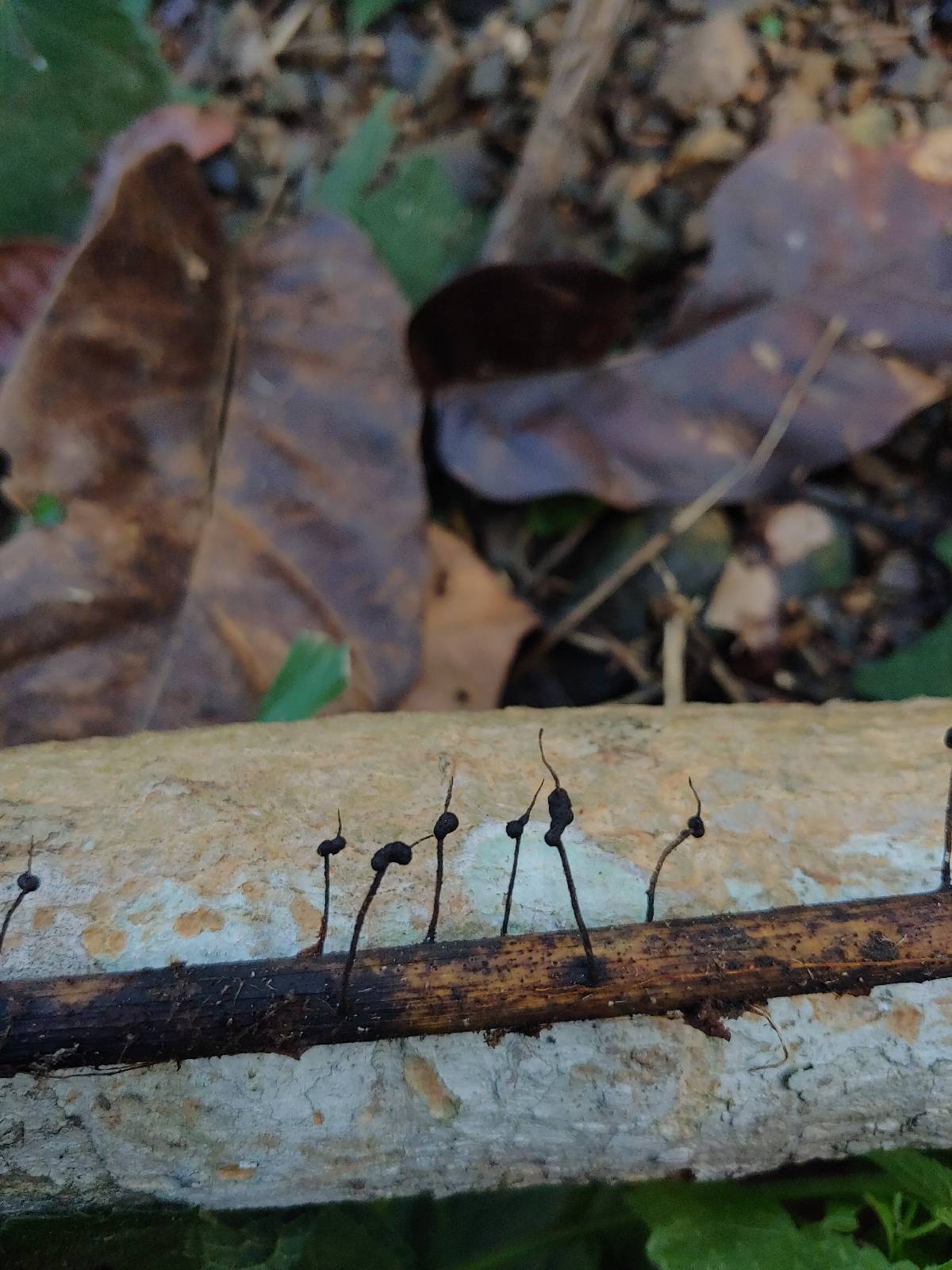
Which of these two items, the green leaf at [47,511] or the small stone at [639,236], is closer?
the green leaf at [47,511]

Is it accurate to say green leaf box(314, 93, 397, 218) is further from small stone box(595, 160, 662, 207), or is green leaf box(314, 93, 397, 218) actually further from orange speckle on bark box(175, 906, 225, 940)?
orange speckle on bark box(175, 906, 225, 940)

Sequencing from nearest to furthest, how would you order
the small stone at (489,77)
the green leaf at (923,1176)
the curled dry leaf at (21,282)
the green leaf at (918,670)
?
the green leaf at (923,1176)
the green leaf at (918,670)
the curled dry leaf at (21,282)
the small stone at (489,77)

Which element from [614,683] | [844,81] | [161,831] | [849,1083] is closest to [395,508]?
[614,683]

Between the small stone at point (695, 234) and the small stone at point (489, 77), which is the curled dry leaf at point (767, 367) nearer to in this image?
the small stone at point (695, 234)

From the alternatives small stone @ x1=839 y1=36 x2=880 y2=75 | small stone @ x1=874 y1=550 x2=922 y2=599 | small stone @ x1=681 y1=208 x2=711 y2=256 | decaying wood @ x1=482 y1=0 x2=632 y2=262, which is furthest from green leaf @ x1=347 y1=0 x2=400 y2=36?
small stone @ x1=874 y1=550 x2=922 y2=599

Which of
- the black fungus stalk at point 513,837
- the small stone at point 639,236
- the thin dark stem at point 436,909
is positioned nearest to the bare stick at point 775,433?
the small stone at point 639,236
